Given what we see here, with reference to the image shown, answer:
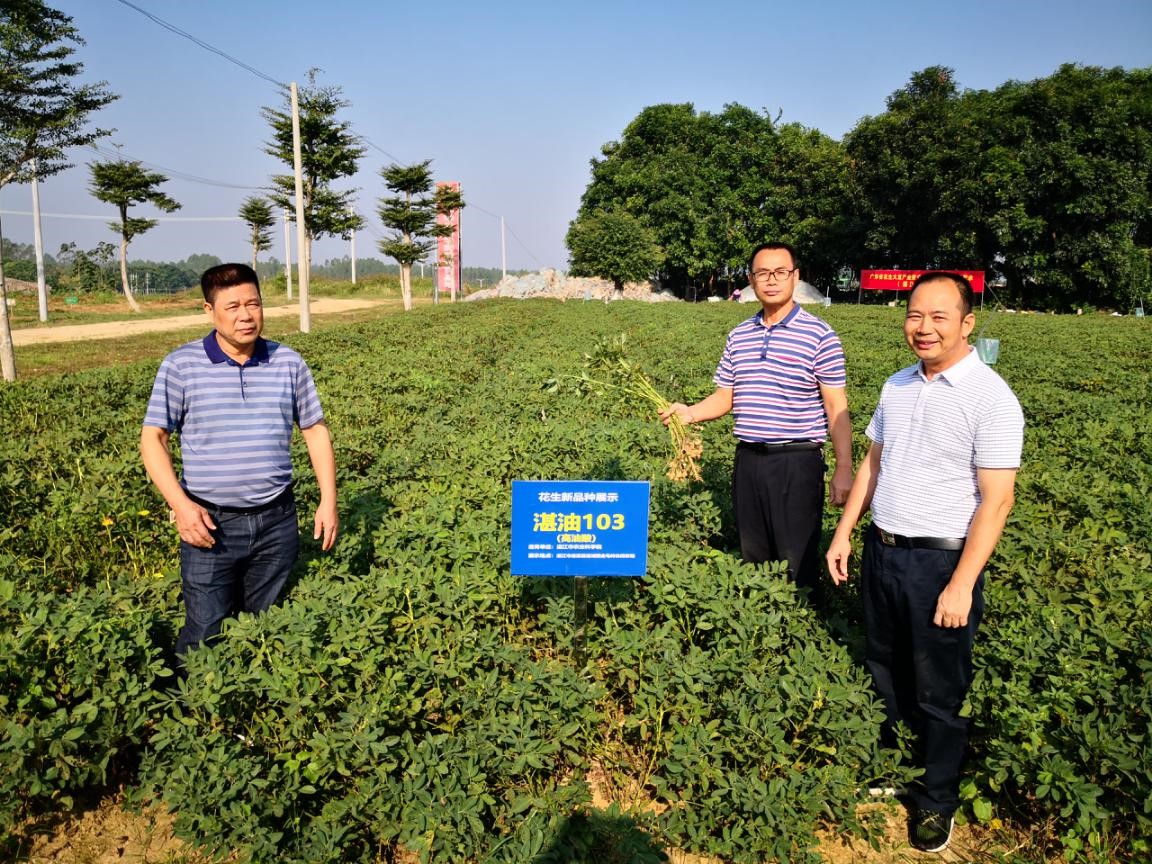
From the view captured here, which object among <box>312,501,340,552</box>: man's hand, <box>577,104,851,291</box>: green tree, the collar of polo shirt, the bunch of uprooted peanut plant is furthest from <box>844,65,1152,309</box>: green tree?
<box>312,501,340,552</box>: man's hand

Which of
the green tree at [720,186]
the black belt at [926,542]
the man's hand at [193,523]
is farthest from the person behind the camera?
the green tree at [720,186]

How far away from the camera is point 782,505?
3396mm

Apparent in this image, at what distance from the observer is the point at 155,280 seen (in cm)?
9381

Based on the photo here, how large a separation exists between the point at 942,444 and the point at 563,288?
58.1 meters

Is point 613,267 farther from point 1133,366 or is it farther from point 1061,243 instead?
point 1133,366

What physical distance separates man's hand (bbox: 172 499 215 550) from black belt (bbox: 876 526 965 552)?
8.94 ft

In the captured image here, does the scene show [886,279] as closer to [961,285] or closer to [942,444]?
[961,285]

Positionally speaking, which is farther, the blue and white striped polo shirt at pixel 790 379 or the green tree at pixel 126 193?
the green tree at pixel 126 193

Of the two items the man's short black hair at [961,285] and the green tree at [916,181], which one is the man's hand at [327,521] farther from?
the green tree at [916,181]

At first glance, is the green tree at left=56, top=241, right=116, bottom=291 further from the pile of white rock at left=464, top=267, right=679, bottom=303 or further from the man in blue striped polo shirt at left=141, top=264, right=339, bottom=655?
the man in blue striped polo shirt at left=141, top=264, right=339, bottom=655

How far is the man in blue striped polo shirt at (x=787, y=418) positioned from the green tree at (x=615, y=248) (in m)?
48.9

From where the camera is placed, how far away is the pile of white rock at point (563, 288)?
5625 centimetres

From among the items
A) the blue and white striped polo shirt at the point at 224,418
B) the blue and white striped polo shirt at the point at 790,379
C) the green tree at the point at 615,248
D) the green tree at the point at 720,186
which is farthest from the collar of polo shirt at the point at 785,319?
the green tree at the point at 615,248

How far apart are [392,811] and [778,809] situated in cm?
135
